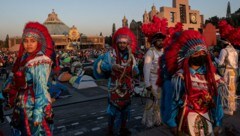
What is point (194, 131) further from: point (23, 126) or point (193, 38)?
point (23, 126)

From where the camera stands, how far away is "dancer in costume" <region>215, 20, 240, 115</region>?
623 cm

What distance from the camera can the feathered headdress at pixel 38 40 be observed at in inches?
135

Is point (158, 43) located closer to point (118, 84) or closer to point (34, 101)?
point (118, 84)

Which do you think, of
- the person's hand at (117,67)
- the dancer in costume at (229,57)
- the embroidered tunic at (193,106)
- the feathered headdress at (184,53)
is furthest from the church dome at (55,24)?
the embroidered tunic at (193,106)

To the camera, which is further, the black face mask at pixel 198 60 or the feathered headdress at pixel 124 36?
the feathered headdress at pixel 124 36

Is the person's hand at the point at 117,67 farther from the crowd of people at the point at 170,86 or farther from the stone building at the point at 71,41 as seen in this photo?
the stone building at the point at 71,41

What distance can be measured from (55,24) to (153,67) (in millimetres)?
126543

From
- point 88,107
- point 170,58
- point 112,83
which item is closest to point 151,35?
point 112,83

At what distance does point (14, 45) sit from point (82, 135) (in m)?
86.3

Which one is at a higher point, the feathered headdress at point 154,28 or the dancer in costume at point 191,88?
the feathered headdress at point 154,28

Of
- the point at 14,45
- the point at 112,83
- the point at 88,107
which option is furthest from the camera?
the point at 14,45

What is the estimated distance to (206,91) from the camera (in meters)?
2.93

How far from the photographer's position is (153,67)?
17.0 ft

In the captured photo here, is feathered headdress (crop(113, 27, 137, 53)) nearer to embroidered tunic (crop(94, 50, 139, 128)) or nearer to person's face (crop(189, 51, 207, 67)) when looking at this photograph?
embroidered tunic (crop(94, 50, 139, 128))
